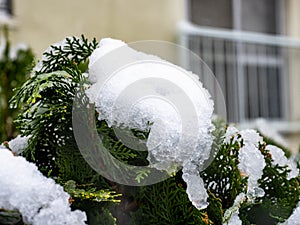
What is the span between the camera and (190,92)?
845 mm

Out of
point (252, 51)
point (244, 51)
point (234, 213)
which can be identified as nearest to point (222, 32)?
point (244, 51)

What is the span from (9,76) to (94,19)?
3.18 metres

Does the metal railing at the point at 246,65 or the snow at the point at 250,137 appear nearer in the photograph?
the snow at the point at 250,137

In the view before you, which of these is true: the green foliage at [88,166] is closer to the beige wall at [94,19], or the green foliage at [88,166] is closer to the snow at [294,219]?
the snow at [294,219]

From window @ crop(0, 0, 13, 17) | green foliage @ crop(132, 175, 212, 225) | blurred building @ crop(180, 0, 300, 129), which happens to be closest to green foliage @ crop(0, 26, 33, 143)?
green foliage @ crop(132, 175, 212, 225)

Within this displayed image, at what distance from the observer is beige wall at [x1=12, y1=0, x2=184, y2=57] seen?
15.2ft

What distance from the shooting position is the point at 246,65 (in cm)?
625

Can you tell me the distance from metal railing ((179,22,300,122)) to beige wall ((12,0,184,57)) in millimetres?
209

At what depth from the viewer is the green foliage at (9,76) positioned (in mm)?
1709

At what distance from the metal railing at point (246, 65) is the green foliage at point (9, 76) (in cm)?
331

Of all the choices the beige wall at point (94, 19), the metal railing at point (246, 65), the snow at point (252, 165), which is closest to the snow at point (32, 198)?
the snow at point (252, 165)

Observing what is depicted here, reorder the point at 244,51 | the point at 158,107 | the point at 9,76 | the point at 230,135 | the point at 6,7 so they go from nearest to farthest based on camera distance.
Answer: the point at 158,107 → the point at 230,135 → the point at 9,76 → the point at 6,7 → the point at 244,51

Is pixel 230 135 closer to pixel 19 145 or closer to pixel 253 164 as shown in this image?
pixel 253 164

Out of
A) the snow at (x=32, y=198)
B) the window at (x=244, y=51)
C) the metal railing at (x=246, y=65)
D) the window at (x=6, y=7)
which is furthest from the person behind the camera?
the window at (x=244, y=51)
